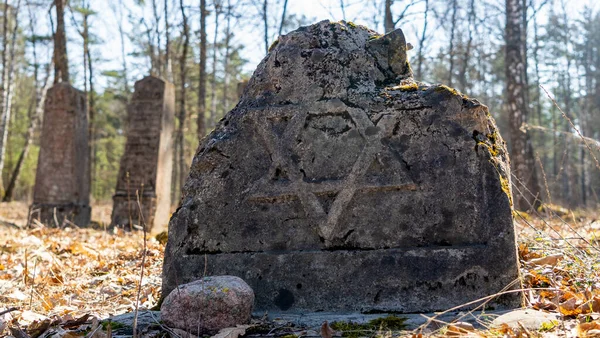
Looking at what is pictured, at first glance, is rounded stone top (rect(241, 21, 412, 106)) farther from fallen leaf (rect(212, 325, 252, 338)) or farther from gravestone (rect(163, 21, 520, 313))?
fallen leaf (rect(212, 325, 252, 338))

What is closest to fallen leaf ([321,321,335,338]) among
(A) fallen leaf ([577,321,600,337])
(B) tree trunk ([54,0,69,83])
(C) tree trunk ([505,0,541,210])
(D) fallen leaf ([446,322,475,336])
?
(D) fallen leaf ([446,322,475,336])

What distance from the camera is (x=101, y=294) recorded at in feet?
13.2

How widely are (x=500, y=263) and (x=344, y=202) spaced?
3.04 ft

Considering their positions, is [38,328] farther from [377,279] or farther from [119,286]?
Result: [377,279]

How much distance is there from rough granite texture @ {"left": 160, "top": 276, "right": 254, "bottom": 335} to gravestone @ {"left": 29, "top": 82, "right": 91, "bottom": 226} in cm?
866

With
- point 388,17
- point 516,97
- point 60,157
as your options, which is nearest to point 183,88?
point 60,157

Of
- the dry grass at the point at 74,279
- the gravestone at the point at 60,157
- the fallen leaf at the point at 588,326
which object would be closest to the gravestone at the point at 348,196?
the fallen leaf at the point at 588,326

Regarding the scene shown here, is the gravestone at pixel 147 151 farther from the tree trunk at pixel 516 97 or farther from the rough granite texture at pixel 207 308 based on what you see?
the rough granite texture at pixel 207 308

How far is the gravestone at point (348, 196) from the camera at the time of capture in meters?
2.96

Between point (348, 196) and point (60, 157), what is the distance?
8960 millimetres

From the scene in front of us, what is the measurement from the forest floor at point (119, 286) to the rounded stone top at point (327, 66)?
1.46m

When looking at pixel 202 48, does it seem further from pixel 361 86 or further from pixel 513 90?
pixel 361 86

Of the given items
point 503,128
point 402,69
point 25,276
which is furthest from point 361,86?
point 503,128

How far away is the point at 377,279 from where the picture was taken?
9.76 ft
